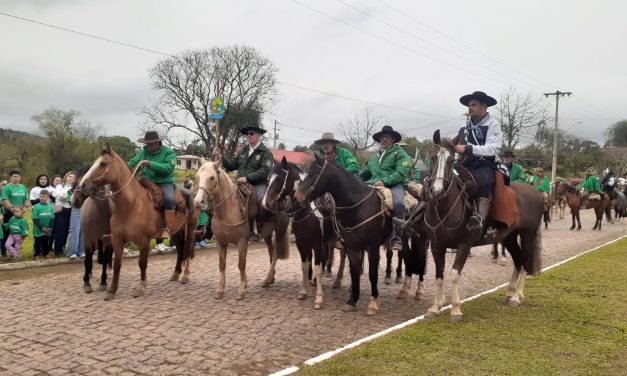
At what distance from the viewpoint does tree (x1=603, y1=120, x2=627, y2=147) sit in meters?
88.9

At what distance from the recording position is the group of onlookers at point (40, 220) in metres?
10.9

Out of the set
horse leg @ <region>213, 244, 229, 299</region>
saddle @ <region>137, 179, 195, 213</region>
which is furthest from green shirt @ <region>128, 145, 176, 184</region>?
horse leg @ <region>213, 244, 229, 299</region>

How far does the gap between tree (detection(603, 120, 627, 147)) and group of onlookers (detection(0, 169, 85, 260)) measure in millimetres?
100604

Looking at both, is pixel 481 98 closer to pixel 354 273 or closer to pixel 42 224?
pixel 354 273

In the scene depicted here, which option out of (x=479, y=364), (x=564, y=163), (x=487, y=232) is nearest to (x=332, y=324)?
(x=479, y=364)

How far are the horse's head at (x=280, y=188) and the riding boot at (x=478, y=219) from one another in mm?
2738

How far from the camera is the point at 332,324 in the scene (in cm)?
656

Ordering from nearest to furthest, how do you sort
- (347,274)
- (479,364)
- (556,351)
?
(479,364), (556,351), (347,274)

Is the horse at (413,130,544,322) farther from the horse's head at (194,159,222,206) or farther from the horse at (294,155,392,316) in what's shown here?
the horse's head at (194,159,222,206)

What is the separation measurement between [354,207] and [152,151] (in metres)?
→ 4.07

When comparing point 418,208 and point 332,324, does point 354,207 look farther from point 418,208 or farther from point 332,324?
point 332,324

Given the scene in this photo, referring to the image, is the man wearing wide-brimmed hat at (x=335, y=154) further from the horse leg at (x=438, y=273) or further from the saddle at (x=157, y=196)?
the saddle at (x=157, y=196)

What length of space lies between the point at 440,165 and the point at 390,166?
1726mm

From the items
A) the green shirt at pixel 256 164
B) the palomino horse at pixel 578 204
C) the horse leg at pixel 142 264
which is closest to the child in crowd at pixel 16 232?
the horse leg at pixel 142 264
